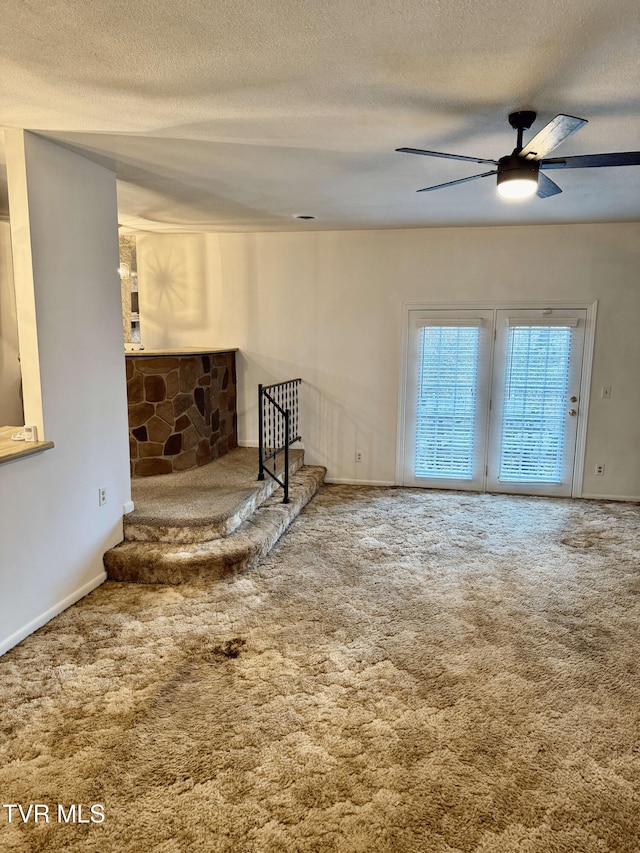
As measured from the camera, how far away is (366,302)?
5.64m

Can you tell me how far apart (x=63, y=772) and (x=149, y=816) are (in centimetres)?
41

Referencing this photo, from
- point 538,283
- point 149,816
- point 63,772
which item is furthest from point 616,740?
point 538,283

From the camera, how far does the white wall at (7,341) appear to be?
17.1 feet

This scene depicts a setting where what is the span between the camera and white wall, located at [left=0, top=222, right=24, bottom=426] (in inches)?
205

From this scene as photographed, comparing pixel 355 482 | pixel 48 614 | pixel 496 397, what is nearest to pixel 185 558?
pixel 48 614

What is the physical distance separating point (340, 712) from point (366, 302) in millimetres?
4106

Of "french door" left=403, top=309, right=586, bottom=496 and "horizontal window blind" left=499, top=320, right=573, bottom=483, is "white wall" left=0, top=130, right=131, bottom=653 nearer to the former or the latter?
"french door" left=403, top=309, right=586, bottom=496

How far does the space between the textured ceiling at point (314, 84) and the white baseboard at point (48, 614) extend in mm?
2542

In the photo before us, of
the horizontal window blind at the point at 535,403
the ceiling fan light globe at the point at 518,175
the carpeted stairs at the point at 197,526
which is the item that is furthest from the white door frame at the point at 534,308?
the ceiling fan light globe at the point at 518,175

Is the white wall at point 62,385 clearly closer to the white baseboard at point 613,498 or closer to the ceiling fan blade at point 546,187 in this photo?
the ceiling fan blade at point 546,187

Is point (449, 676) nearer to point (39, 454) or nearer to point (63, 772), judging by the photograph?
point (63, 772)

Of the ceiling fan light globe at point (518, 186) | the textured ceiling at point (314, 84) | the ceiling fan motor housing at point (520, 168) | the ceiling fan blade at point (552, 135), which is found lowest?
the ceiling fan light globe at point (518, 186)

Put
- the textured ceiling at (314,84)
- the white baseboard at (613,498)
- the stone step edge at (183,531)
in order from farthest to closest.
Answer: the white baseboard at (613,498) → the stone step edge at (183,531) → the textured ceiling at (314,84)

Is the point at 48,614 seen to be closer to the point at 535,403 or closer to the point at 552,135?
the point at 552,135
